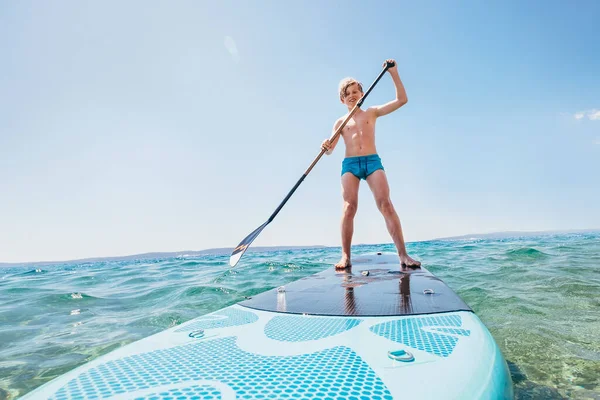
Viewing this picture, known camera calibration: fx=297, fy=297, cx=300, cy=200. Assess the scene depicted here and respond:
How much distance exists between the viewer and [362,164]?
4188 millimetres

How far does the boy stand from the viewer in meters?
3.99

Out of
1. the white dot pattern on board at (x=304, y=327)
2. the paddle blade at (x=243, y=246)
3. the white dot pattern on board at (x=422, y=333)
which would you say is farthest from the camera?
the paddle blade at (x=243, y=246)

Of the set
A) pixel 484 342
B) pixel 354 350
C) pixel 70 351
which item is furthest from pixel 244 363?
A: pixel 70 351

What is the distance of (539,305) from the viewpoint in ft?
11.5

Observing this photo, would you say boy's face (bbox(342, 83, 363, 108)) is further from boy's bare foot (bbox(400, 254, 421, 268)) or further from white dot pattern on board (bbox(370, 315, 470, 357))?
white dot pattern on board (bbox(370, 315, 470, 357))

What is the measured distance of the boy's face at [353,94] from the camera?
4.44 metres

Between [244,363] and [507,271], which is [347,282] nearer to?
[244,363]

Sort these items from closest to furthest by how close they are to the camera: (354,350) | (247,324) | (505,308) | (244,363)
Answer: (244,363) → (354,350) → (247,324) → (505,308)

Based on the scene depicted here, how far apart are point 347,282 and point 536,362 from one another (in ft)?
5.00

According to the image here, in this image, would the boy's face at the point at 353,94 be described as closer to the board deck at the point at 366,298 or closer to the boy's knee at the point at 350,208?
the boy's knee at the point at 350,208

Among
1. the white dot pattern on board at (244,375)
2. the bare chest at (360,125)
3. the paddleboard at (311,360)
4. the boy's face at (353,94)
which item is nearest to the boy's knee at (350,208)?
the bare chest at (360,125)

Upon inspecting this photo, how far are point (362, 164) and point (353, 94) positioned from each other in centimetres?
111

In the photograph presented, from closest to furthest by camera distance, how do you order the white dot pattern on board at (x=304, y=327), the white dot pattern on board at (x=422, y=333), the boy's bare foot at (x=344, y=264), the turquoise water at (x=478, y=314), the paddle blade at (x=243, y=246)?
the white dot pattern on board at (x=422, y=333), the white dot pattern on board at (x=304, y=327), the turquoise water at (x=478, y=314), the paddle blade at (x=243, y=246), the boy's bare foot at (x=344, y=264)

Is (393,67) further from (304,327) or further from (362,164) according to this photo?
(304,327)
